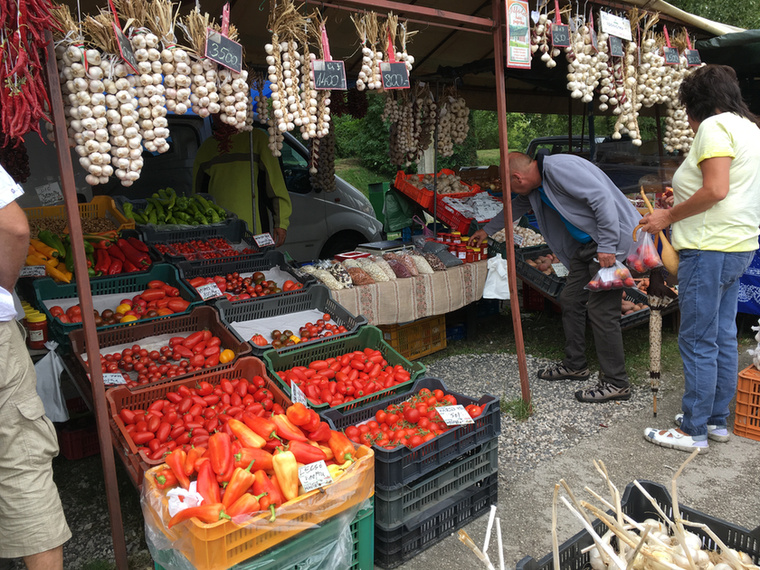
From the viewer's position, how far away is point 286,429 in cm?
278

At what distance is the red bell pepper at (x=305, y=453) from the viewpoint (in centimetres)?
257

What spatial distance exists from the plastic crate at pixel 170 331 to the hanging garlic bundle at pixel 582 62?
314 cm

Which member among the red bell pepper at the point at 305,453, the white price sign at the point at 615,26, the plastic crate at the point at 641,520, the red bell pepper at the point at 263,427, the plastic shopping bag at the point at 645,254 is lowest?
the plastic crate at the point at 641,520

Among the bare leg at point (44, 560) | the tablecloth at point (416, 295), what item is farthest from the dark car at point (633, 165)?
the bare leg at point (44, 560)

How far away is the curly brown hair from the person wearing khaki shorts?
3.59m

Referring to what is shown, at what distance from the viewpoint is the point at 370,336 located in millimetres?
4227

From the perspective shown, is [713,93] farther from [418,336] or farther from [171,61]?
[418,336]

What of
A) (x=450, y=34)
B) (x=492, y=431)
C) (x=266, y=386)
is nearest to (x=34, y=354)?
(x=266, y=386)

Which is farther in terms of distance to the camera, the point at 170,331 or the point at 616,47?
the point at 616,47

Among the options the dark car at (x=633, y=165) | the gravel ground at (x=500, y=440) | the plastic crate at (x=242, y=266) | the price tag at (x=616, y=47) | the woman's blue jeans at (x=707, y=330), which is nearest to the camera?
the gravel ground at (x=500, y=440)

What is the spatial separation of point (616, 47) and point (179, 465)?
4.50 meters

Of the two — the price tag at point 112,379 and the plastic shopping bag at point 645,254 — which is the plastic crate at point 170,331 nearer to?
the price tag at point 112,379

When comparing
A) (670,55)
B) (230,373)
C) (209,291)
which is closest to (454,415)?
(230,373)

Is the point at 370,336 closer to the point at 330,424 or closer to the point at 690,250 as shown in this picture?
the point at 330,424
